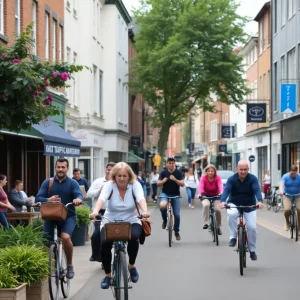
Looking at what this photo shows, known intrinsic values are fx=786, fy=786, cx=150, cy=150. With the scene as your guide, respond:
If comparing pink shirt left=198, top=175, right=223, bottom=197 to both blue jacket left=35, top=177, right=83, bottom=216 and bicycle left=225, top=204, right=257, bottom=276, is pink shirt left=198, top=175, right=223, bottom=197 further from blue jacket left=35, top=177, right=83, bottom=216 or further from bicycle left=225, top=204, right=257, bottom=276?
blue jacket left=35, top=177, right=83, bottom=216

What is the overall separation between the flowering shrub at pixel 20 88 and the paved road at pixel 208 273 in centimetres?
253

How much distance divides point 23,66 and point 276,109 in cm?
3223

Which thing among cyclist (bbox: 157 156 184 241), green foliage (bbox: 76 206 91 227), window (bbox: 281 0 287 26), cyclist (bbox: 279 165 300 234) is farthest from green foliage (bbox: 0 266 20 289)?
window (bbox: 281 0 287 26)

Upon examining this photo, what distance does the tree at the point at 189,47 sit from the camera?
42781 millimetres

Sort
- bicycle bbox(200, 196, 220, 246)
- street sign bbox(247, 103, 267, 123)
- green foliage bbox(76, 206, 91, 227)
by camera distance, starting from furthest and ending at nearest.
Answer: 1. street sign bbox(247, 103, 267, 123)
2. bicycle bbox(200, 196, 220, 246)
3. green foliage bbox(76, 206, 91, 227)

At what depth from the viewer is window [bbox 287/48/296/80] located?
3688cm

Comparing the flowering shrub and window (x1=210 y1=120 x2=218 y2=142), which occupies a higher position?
window (x1=210 y1=120 x2=218 y2=142)

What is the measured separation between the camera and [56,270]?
9.20m

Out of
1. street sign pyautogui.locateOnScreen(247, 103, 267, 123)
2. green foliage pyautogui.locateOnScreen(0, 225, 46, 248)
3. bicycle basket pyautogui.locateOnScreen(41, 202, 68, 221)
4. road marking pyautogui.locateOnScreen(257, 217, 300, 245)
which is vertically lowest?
road marking pyautogui.locateOnScreen(257, 217, 300, 245)

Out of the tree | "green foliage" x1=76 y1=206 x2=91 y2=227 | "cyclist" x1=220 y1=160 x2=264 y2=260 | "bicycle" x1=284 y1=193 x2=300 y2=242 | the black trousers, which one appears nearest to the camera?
the black trousers

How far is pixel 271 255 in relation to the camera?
15164mm

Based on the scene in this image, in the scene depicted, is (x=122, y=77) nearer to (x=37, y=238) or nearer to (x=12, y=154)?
(x=12, y=154)

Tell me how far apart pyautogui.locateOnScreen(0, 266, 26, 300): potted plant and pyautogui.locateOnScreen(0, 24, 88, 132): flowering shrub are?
3311 millimetres

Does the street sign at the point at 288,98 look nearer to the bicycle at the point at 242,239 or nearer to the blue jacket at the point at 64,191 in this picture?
the bicycle at the point at 242,239
